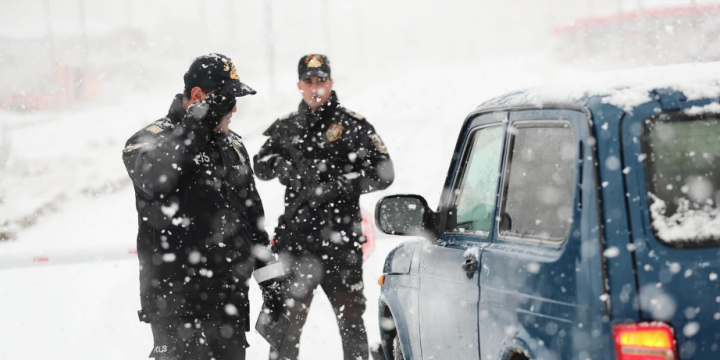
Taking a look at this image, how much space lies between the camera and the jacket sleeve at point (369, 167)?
5.98 metres

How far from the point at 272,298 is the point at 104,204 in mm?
17461

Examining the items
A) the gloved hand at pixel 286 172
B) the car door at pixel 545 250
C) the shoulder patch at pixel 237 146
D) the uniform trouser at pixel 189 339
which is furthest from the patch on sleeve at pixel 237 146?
the car door at pixel 545 250

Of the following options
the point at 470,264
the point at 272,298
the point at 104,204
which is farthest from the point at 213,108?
Result: the point at 104,204

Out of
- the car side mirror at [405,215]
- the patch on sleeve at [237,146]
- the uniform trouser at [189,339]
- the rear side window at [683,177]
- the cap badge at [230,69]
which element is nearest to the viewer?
the rear side window at [683,177]

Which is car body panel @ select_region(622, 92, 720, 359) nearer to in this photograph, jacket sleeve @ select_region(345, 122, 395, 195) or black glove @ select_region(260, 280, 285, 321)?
black glove @ select_region(260, 280, 285, 321)

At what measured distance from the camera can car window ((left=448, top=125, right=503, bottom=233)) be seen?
359 centimetres

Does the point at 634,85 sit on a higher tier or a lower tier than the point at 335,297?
higher

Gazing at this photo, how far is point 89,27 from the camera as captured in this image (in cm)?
8456

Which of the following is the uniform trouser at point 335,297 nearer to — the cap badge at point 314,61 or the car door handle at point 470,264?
the cap badge at point 314,61

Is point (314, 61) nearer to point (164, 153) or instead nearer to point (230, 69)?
point (230, 69)

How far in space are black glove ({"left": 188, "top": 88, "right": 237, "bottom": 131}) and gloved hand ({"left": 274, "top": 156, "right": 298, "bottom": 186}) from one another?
1.84m

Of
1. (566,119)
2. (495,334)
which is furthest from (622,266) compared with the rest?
(495,334)

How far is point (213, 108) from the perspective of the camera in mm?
4164

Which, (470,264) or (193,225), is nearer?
(470,264)
